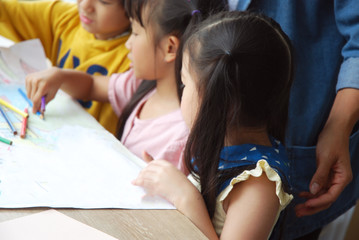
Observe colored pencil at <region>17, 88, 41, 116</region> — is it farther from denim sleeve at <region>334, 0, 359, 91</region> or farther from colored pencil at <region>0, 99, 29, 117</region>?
denim sleeve at <region>334, 0, 359, 91</region>

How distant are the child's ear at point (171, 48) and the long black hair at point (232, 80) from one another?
244 mm

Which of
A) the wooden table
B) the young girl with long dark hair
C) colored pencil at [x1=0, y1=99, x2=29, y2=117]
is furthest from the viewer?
colored pencil at [x1=0, y1=99, x2=29, y2=117]

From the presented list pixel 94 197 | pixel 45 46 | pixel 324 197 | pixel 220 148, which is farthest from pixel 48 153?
pixel 45 46

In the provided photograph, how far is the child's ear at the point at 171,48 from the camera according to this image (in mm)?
1054

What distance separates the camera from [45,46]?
1.52 metres

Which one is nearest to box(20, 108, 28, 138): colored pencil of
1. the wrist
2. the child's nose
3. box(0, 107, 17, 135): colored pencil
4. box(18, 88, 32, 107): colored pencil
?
box(0, 107, 17, 135): colored pencil

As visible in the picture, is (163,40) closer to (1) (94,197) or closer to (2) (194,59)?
Answer: (2) (194,59)

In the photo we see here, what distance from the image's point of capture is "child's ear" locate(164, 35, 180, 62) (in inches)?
41.5

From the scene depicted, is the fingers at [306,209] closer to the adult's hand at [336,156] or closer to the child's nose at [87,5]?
the adult's hand at [336,156]

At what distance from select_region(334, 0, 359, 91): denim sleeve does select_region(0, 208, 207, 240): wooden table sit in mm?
467

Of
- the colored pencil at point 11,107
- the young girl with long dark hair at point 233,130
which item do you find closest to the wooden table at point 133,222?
the young girl with long dark hair at point 233,130

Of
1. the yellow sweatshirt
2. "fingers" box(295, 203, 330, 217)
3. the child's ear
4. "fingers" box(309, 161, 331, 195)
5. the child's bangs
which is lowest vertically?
"fingers" box(295, 203, 330, 217)

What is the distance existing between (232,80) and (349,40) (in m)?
0.34

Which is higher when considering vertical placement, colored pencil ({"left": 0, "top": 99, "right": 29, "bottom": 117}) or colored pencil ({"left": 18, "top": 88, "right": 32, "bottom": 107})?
colored pencil ({"left": 0, "top": 99, "right": 29, "bottom": 117})
